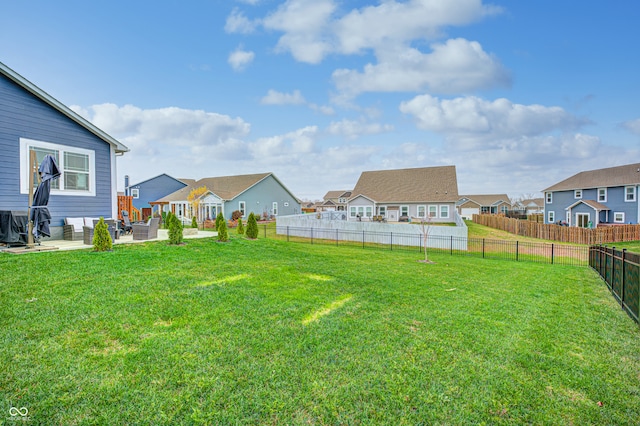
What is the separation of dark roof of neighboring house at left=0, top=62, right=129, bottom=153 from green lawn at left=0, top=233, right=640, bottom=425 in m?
6.33

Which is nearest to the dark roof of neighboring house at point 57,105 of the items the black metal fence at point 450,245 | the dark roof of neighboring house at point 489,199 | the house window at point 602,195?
the black metal fence at point 450,245

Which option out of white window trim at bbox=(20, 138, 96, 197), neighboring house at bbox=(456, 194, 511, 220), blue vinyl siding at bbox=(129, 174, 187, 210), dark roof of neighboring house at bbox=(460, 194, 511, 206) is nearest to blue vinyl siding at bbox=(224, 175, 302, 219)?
blue vinyl siding at bbox=(129, 174, 187, 210)

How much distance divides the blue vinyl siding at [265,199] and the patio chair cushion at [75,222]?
21387mm

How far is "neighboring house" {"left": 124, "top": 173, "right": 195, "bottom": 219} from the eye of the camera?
38438 millimetres

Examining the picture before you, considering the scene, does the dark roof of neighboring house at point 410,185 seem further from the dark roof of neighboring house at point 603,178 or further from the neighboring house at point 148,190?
the neighboring house at point 148,190

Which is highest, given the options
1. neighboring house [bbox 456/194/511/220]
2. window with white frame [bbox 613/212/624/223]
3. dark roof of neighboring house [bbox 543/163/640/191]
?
dark roof of neighboring house [bbox 543/163/640/191]

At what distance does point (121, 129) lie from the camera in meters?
20.2

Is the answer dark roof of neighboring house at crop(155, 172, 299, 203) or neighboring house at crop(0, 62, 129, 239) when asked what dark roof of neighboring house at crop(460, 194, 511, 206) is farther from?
neighboring house at crop(0, 62, 129, 239)

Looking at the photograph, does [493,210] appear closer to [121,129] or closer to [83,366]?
[121,129]

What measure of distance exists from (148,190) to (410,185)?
3402 centimetres

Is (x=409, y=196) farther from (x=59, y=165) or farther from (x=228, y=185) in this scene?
(x=59, y=165)

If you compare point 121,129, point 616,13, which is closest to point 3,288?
point 121,129

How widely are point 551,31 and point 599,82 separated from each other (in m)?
5.04

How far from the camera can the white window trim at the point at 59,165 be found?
372 inches
